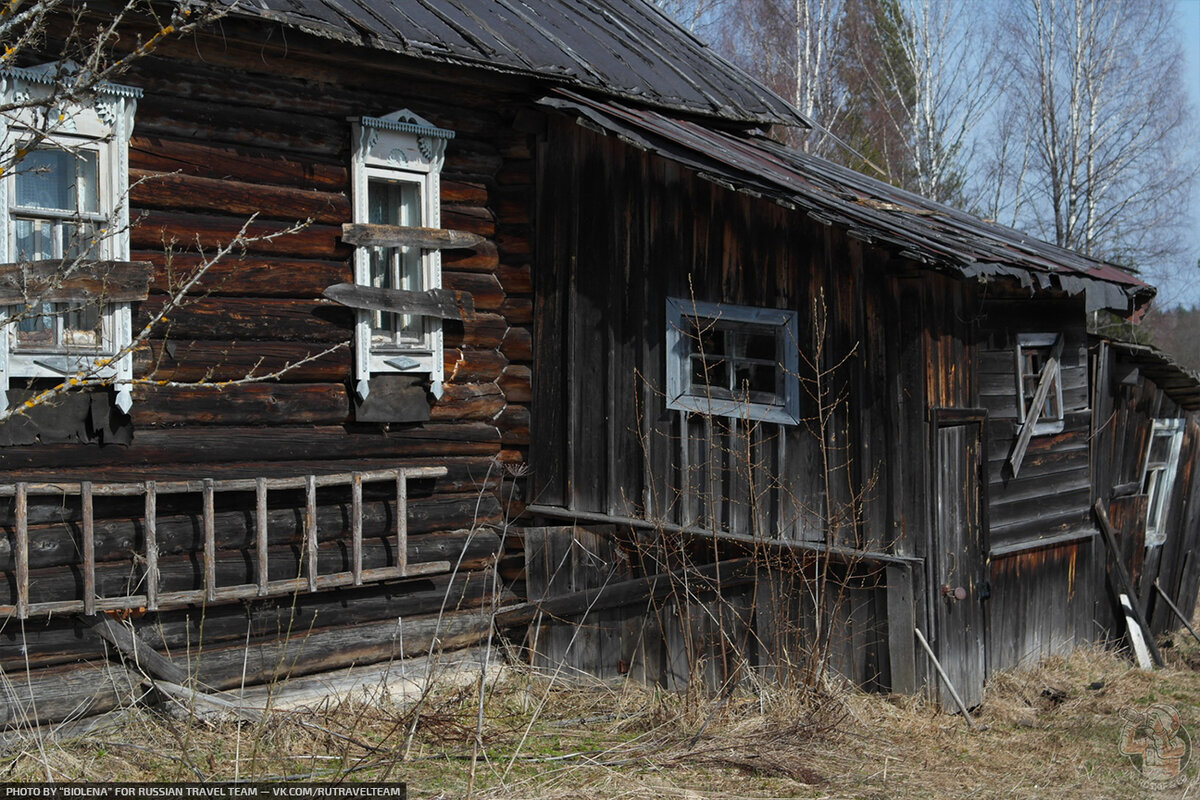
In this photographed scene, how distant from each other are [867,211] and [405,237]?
3109 millimetres

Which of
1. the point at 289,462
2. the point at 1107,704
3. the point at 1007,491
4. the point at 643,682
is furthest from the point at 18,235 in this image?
the point at 1107,704

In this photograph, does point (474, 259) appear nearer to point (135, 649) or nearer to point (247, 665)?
point (247, 665)

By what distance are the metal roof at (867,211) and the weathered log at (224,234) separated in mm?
1727

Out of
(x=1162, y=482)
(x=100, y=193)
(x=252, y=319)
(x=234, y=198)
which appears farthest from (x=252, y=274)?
(x=1162, y=482)

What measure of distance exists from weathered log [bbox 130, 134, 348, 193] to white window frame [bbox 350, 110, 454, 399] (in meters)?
0.18

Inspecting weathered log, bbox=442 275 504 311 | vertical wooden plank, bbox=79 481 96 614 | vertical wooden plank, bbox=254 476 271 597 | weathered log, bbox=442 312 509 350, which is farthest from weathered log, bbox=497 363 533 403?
vertical wooden plank, bbox=79 481 96 614

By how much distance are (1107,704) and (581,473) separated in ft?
14.1

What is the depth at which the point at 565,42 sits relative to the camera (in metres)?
9.02

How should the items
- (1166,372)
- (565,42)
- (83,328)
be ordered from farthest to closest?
(1166,372)
(565,42)
(83,328)

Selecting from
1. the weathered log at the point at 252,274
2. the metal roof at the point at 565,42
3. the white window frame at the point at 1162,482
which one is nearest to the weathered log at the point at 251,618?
the weathered log at the point at 252,274

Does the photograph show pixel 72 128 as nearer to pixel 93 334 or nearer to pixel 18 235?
pixel 18 235

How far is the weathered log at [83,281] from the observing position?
616cm

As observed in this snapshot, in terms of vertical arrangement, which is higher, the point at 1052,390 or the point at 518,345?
the point at 518,345

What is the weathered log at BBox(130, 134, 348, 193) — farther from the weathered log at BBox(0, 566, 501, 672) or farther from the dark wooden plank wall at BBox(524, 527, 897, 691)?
the dark wooden plank wall at BBox(524, 527, 897, 691)
